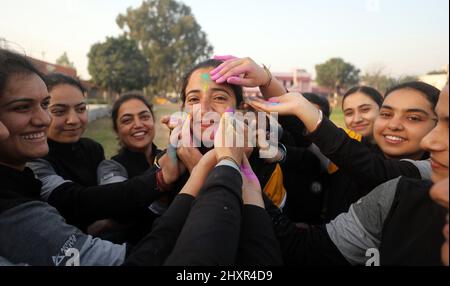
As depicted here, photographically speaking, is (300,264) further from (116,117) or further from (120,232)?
(116,117)

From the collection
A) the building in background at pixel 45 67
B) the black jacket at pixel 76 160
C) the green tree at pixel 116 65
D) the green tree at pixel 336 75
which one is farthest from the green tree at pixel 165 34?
the black jacket at pixel 76 160

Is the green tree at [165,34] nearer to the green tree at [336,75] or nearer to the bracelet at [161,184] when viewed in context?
the green tree at [336,75]

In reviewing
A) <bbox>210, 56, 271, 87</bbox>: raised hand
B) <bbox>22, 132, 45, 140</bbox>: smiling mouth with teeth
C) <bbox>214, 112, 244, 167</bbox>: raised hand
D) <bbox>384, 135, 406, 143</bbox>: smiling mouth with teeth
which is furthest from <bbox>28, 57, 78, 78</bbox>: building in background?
<bbox>384, 135, 406, 143</bbox>: smiling mouth with teeth

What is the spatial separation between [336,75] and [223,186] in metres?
59.0

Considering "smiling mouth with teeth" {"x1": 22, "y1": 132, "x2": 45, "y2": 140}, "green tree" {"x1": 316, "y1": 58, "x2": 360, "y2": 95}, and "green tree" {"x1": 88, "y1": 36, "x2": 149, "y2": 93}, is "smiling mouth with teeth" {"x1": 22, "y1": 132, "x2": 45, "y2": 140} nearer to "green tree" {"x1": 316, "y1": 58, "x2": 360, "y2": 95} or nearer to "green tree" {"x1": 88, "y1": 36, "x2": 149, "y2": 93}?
"green tree" {"x1": 88, "y1": 36, "x2": 149, "y2": 93}

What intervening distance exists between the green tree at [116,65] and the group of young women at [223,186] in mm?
32626

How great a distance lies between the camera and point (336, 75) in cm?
5500

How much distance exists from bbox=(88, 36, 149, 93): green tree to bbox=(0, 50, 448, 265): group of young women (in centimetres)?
3263

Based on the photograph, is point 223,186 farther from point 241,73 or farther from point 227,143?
point 241,73

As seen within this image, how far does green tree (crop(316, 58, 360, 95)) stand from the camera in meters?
55.3

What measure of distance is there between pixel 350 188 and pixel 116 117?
2.39 meters

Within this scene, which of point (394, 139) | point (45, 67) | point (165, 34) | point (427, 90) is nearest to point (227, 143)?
point (394, 139)

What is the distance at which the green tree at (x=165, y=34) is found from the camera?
140 feet
